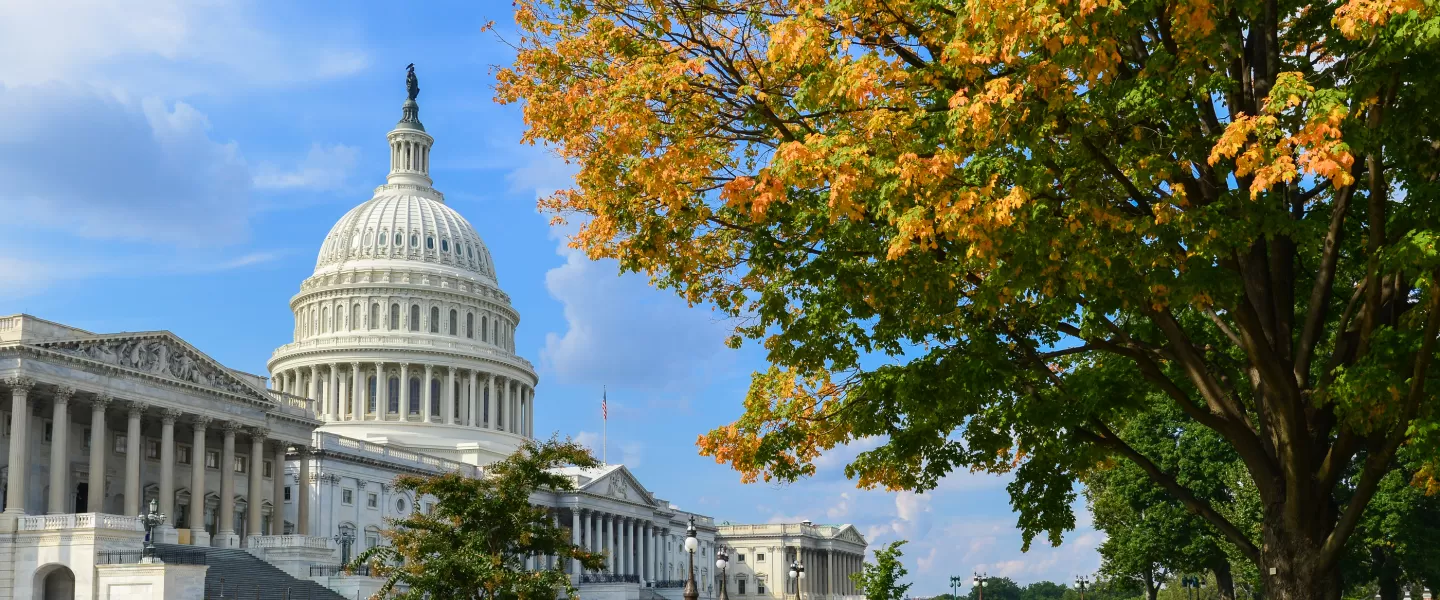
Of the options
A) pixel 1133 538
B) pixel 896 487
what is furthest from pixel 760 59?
pixel 1133 538

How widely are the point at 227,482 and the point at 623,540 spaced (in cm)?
5980

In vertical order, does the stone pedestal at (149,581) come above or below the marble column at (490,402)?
below

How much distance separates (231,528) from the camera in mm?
72812

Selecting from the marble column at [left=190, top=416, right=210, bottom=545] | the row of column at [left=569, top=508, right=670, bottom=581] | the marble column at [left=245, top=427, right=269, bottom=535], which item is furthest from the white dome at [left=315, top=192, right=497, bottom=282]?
the marble column at [left=190, top=416, right=210, bottom=545]

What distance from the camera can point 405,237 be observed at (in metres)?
130

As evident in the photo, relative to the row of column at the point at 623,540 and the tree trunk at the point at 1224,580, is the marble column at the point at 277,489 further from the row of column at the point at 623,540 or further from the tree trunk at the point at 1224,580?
the tree trunk at the point at 1224,580

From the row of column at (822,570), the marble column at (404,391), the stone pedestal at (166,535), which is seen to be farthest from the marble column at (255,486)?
the row of column at (822,570)

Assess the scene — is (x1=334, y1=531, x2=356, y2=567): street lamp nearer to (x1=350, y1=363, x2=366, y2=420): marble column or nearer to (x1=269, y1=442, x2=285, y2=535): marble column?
(x1=269, y1=442, x2=285, y2=535): marble column

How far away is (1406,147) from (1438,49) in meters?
1.55

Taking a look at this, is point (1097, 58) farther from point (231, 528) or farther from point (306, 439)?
point (306, 439)

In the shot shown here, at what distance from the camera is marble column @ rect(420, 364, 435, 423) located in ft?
403

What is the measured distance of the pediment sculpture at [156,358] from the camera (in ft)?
212

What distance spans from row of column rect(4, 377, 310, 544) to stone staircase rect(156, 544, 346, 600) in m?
2.18

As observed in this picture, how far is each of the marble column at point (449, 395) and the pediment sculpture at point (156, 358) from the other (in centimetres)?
4963
